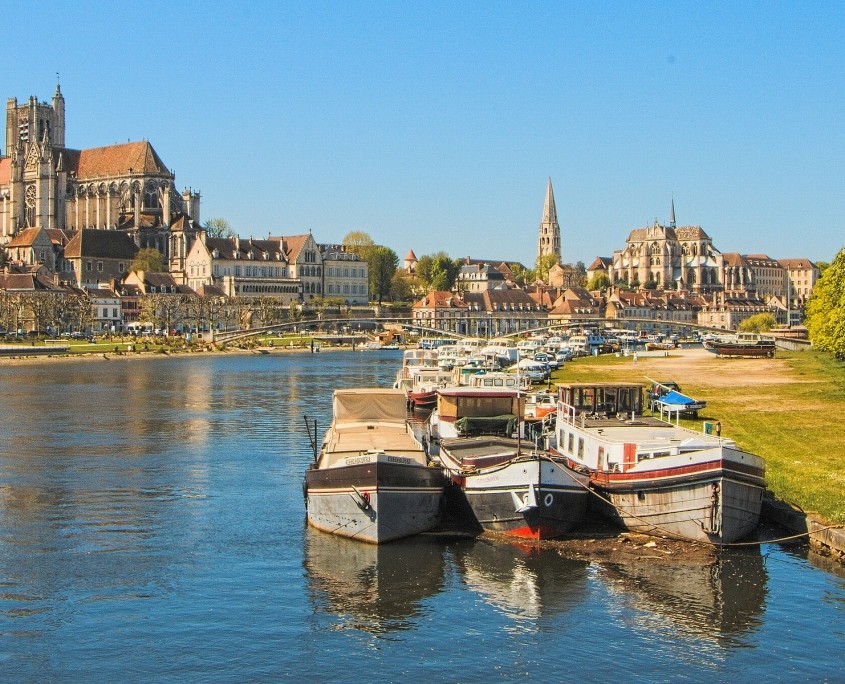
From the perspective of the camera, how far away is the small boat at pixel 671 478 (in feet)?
91.8

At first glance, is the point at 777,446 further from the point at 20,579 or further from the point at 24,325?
the point at 24,325

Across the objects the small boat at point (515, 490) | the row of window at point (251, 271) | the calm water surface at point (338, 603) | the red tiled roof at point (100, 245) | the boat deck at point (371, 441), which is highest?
the red tiled roof at point (100, 245)

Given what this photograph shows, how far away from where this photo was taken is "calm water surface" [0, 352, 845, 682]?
2205 cm

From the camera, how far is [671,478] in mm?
28719

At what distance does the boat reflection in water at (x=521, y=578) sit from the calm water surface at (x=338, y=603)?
6cm

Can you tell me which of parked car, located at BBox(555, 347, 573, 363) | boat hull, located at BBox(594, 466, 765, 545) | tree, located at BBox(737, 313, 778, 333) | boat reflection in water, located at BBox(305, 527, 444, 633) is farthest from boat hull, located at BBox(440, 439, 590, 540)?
tree, located at BBox(737, 313, 778, 333)

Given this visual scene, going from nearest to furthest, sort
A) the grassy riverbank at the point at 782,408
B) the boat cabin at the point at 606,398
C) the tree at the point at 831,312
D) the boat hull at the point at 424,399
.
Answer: the grassy riverbank at the point at 782,408 → the boat cabin at the point at 606,398 → the boat hull at the point at 424,399 → the tree at the point at 831,312

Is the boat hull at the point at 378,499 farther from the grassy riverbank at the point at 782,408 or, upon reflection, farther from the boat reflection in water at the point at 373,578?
the grassy riverbank at the point at 782,408

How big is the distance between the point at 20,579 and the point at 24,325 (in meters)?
132

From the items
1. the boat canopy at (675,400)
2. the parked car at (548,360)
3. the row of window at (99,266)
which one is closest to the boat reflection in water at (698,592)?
the boat canopy at (675,400)

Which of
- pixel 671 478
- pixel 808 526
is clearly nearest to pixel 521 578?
pixel 671 478

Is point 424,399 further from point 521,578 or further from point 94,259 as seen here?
point 94,259

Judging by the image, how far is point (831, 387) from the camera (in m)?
59.3

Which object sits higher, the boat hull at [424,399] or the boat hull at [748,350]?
the boat hull at [748,350]
